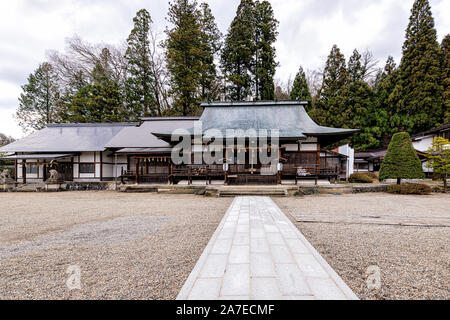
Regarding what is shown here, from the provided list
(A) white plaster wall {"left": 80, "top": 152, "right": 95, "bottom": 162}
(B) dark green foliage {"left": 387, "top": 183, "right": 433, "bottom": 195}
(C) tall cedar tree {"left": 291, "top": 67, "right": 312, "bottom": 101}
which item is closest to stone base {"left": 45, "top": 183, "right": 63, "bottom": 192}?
(A) white plaster wall {"left": 80, "top": 152, "right": 95, "bottom": 162}

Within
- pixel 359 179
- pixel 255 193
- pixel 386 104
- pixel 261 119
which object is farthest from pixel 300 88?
pixel 255 193

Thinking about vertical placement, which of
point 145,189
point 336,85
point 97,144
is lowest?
point 145,189

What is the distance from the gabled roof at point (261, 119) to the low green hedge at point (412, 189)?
4.15 m

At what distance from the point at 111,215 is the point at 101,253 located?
334 centimetres

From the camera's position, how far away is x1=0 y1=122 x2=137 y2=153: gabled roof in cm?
1540

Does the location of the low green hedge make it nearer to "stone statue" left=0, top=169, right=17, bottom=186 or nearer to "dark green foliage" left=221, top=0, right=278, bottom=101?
"dark green foliage" left=221, top=0, right=278, bottom=101

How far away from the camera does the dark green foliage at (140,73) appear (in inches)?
871

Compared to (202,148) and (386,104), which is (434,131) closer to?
(386,104)

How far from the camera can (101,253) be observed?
11.0ft

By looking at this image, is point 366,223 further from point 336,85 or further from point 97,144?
point 336,85

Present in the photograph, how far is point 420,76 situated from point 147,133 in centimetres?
2979
